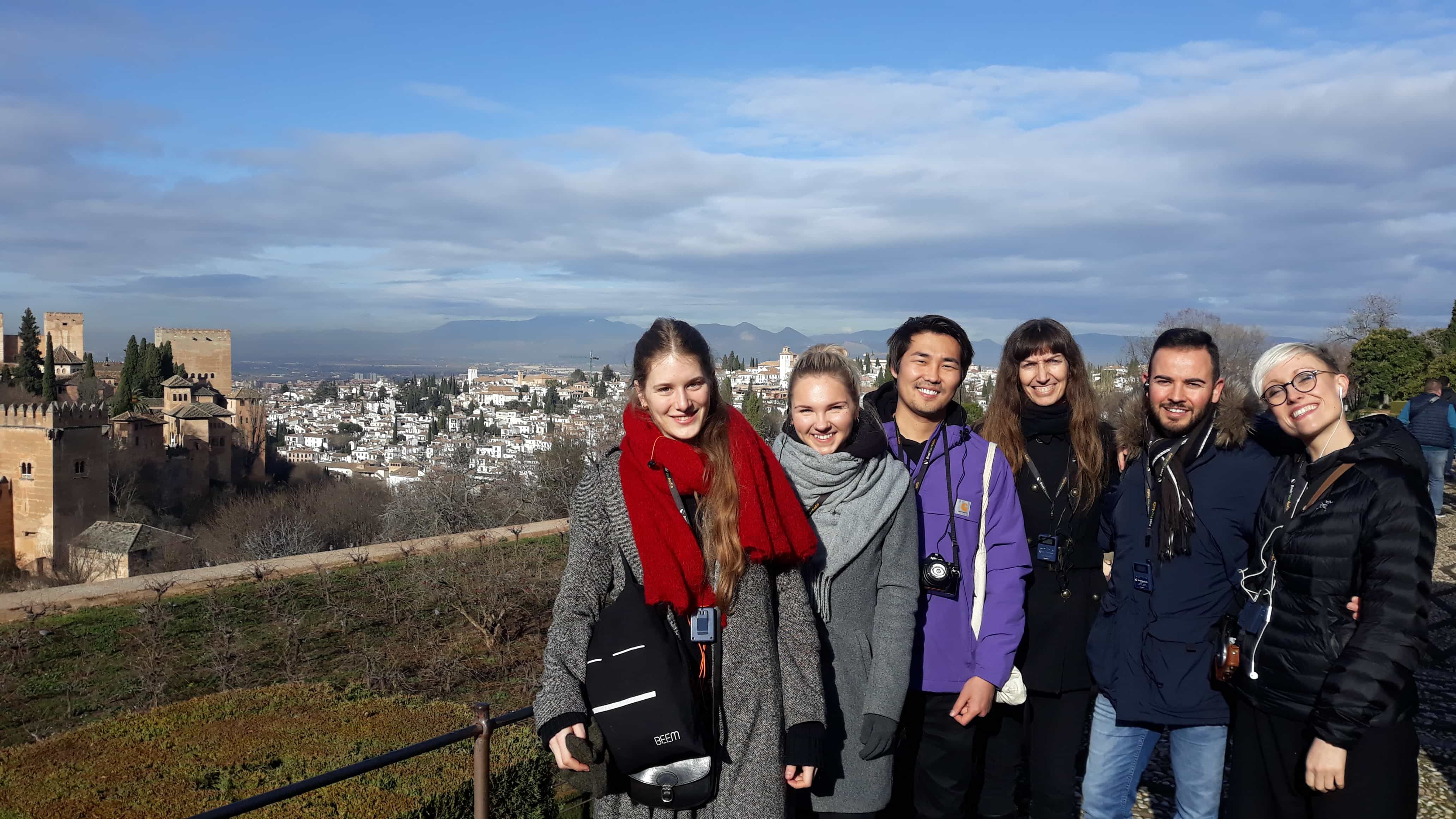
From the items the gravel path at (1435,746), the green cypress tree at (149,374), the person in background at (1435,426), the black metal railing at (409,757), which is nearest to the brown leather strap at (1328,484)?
the gravel path at (1435,746)

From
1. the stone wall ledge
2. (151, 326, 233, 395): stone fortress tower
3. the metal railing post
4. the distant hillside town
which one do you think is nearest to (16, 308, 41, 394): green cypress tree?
the distant hillside town

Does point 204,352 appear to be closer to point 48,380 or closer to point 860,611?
point 48,380

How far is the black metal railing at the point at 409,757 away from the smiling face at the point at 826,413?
37.2 inches

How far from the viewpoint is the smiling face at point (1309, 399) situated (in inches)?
89.4

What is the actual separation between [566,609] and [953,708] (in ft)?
3.66

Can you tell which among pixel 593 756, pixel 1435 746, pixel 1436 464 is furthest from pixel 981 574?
pixel 1436 464

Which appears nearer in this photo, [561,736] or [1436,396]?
[561,736]

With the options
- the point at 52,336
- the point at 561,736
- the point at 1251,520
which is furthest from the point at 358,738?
the point at 52,336

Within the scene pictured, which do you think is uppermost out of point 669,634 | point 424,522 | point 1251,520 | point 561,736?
point 1251,520

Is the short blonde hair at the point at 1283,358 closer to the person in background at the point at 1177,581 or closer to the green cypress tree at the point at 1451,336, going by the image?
the person in background at the point at 1177,581

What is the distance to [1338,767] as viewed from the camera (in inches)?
82.0

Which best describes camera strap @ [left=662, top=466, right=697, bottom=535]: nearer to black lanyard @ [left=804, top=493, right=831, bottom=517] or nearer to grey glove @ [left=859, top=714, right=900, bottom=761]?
black lanyard @ [left=804, top=493, right=831, bottom=517]

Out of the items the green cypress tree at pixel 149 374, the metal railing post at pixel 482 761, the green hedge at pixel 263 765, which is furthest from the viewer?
the green cypress tree at pixel 149 374

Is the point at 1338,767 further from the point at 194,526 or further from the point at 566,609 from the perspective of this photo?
the point at 194,526
